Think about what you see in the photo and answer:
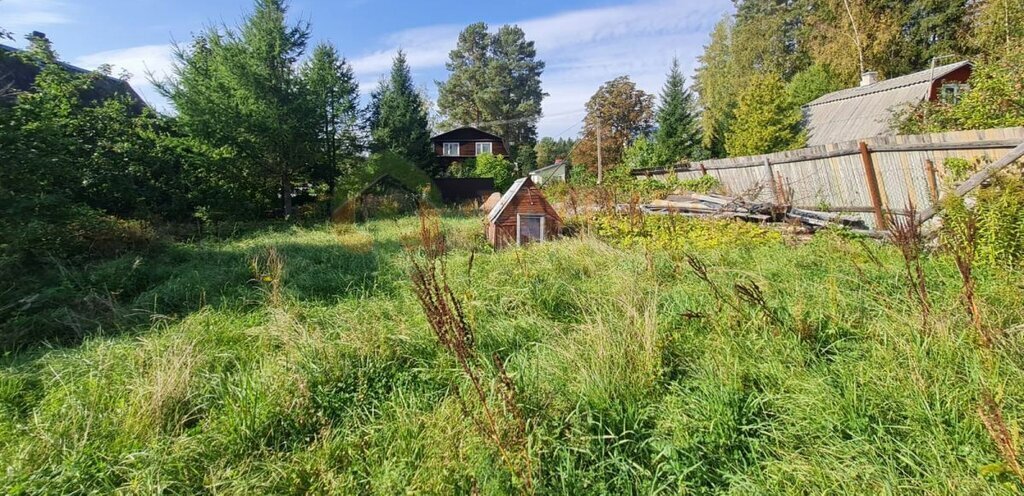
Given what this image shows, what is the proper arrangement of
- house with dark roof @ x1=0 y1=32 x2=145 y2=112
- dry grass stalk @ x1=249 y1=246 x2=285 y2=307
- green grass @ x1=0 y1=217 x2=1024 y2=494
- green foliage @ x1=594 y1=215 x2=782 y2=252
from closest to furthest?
1. green grass @ x1=0 y1=217 x2=1024 y2=494
2. dry grass stalk @ x1=249 y1=246 x2=285 y2=307
3. green foliage @ x1=594 y1=215 x2=782 y2=252
4. house with dark roof @ x1=0 y1=32 x2=145 y2=112

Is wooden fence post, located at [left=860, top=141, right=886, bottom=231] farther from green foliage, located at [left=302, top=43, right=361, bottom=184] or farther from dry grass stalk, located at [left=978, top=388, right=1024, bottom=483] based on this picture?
green foliage, located at [left=302, top=43, right=361, bottom=184]

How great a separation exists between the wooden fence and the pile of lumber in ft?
1.21

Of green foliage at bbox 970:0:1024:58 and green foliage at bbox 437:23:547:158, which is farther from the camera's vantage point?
green foliage at bbox 437:23:547:158

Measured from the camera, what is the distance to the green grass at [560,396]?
6.04ft

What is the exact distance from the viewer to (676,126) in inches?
821

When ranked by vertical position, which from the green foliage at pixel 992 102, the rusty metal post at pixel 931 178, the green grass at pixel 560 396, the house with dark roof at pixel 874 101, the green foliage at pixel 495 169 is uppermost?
the green foliage at pixel 495 169

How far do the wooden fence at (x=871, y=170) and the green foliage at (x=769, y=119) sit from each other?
9.53m

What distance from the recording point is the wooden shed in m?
7.50

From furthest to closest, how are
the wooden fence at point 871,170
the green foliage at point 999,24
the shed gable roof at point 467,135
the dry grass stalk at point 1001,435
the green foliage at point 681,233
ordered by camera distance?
the shed gable roof at point 467,135 → the green foliage at point 999,24 → the green foliage at point 681,233 → the wooden fence at point 871,170 → the dry grass stalk at point 1001,435

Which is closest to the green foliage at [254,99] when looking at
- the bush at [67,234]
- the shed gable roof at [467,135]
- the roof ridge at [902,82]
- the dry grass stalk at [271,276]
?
the bush at [67,234]

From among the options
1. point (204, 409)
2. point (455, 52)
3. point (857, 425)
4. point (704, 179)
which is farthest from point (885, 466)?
point (455, 52)

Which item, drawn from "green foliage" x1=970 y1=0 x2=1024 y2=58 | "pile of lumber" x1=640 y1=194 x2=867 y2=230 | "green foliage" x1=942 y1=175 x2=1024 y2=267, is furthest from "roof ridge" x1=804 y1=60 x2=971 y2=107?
"green foliage" x1=942 y1=175 x2=1024 y2=267

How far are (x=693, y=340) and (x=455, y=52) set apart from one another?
141 feet

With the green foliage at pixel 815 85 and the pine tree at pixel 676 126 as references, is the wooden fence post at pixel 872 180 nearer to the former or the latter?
the pine tree at pixel 676 126
